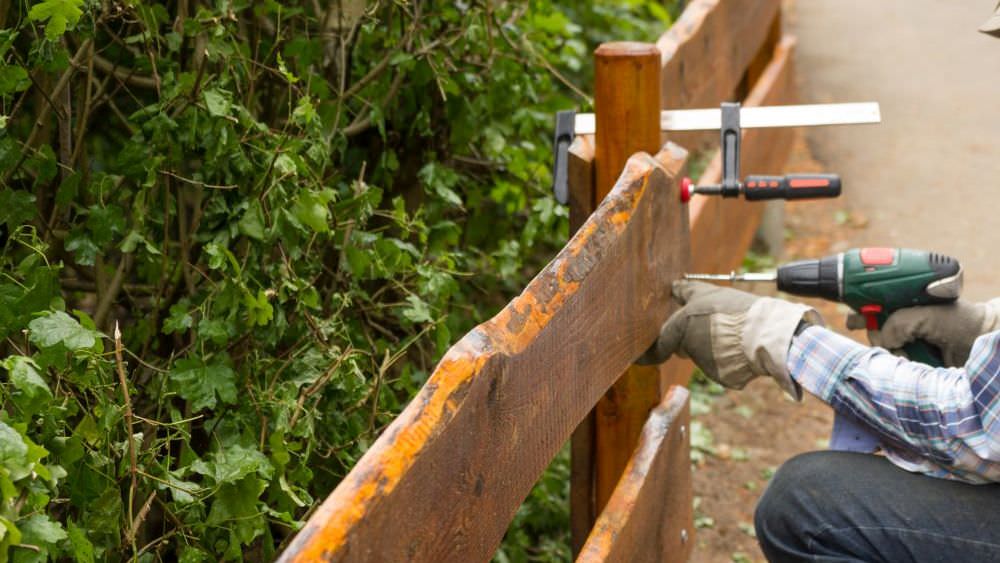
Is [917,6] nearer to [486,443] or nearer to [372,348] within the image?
[372,348]

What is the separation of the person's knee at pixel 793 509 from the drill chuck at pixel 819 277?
1.07ft

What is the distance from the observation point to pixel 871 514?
7.35ft

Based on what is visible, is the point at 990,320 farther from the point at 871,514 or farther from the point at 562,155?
the point at 562,155

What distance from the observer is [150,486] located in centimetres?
201

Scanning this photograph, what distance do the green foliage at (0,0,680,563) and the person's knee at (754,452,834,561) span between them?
753 mm

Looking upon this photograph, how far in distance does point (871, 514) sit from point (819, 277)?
487 mm

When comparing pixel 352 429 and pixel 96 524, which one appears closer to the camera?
pixel 96 524

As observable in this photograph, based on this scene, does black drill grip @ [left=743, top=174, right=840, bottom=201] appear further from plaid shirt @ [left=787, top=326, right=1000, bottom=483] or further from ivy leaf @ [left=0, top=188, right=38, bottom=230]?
ivy leaf @ [left=0, top=188, right=38, bottom=230]

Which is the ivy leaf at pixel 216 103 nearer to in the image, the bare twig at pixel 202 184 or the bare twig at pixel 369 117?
the bare twig at pixel 202 184

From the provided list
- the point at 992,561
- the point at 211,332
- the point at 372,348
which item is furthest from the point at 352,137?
the point at 992,561

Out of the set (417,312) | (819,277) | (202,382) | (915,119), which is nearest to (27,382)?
(202,382)

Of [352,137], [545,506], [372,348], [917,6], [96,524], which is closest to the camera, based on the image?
[96,524]

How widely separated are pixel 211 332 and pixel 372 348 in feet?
2.05

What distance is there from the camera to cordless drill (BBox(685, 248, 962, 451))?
7.89 feet
